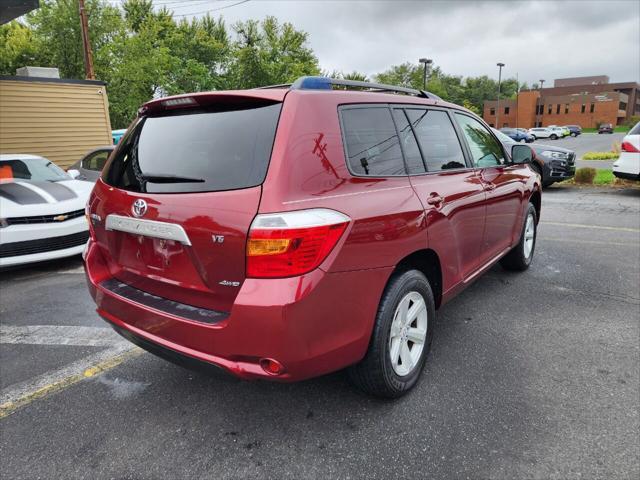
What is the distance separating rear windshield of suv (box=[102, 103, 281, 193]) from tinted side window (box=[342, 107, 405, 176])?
1.42ft

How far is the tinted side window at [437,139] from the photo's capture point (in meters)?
2.94

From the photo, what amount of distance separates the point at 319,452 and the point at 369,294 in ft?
2.70

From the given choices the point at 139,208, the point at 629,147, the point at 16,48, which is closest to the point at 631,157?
the point at 629,147

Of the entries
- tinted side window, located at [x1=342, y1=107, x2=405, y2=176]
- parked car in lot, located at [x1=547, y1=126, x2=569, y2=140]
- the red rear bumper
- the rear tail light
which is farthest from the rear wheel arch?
parked car in lot, located at [x1=547, y1=126, x2=569, y2=140]

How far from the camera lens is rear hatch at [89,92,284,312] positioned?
2006 mm

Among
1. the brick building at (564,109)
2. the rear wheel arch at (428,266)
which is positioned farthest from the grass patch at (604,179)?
the brick building at (564,109)

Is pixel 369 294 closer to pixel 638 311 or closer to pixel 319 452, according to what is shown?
pixel 319 452

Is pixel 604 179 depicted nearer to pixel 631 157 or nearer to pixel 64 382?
pixel 631 157

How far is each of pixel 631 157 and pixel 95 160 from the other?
11.2 metres

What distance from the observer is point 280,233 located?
6.23ft

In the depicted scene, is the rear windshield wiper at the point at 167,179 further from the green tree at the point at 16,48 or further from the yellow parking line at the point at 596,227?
the green tree at the point at 16,48

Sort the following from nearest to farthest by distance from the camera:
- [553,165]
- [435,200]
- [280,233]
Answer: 1. [280,233]
2. [435,200]
3. [553,165]

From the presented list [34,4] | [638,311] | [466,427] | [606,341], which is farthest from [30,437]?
[34,4]

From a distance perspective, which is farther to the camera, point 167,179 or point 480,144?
point 480,144
